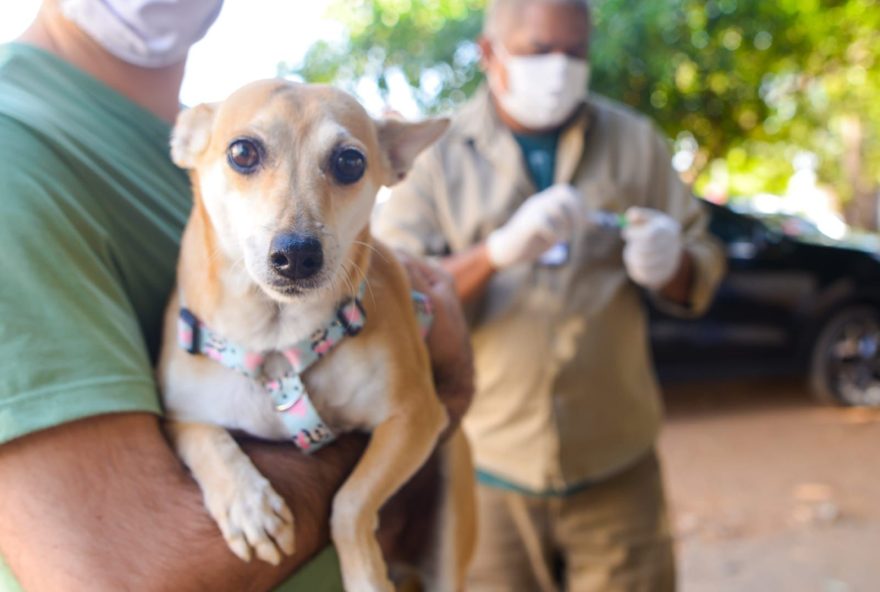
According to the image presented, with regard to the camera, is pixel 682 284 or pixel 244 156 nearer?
pixel 244 156

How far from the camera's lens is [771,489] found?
17.2 feet

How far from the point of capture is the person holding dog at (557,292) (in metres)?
2.46

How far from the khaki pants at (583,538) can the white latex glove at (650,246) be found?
2.05 feet

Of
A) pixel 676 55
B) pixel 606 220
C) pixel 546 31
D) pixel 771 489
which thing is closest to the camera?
pixel 606 220

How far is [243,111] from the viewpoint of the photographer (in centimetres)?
136

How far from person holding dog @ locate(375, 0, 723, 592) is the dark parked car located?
3658 millimetres

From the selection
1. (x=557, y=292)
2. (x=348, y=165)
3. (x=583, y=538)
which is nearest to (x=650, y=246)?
(x=557, y=292)

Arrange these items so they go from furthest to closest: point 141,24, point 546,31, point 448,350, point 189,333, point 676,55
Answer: point 676,55 < point 546,31 < point 448,350 < point 141,24 < point 189,333

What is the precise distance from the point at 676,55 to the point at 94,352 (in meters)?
6.06

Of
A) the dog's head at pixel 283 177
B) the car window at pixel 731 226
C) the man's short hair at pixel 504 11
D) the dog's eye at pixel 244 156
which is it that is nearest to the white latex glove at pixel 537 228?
the man's short hair at pixel 504 11

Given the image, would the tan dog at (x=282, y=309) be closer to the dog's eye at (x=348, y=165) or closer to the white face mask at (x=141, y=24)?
the dog's eye at (x=348, y=165)

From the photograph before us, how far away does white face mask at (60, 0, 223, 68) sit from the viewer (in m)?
1.53

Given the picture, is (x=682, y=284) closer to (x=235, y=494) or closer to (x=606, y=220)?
(x=606, y=220)

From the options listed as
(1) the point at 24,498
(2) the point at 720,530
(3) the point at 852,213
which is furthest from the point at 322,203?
(3) the point at 852,213
